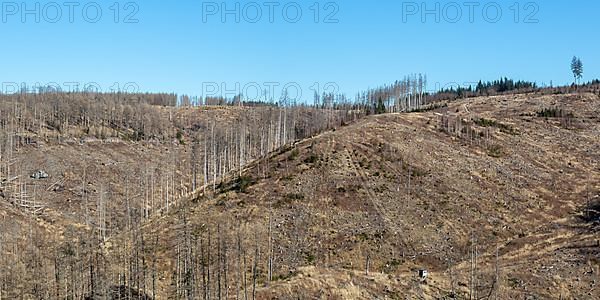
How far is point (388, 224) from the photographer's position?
82.6 meters

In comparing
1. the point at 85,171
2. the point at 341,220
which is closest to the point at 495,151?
the point at 341,220

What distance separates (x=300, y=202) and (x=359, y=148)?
912 inches

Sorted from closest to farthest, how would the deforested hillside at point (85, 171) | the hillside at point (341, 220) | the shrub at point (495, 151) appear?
1. the hillside at point (341, 220)
2. the deforested hillside at point (85, 171)
3. the shrub at point (495, 151)

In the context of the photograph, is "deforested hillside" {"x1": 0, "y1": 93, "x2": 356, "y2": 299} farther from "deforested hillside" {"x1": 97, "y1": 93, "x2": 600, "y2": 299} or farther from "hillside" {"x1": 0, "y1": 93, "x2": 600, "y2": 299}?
"deforested hillside" {"x1": 97, "y1": 93, "x2": 600, "y2": 299}

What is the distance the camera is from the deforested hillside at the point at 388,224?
216 ft

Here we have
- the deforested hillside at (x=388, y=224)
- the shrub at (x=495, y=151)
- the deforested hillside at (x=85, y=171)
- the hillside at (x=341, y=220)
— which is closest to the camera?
the hillside at (x=341, y=220)

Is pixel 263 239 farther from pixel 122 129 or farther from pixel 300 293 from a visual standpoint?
pixel 122 129

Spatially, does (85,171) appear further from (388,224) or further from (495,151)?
(495,151)

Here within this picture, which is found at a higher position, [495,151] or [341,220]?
[495,151]

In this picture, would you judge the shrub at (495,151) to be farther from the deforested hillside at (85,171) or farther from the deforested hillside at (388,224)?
the deforested hillside at (85,171)

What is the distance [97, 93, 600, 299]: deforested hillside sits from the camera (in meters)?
65.8

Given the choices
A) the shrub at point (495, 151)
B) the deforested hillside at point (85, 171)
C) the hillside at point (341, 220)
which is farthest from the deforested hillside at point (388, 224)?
the deforested hillside at point (85, 171)

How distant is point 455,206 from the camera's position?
292 ft

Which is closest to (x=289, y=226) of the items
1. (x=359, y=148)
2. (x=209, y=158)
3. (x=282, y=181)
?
(x=282, y=181)
